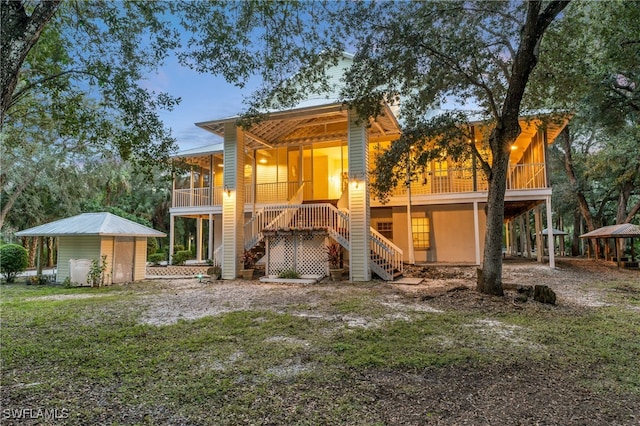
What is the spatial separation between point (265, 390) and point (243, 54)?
5.56 m

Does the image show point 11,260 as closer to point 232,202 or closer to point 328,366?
point 232,202

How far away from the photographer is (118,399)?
10.1ft

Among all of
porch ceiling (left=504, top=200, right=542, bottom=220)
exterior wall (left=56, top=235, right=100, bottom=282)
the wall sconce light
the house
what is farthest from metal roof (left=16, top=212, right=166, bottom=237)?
porch ceiling (left=504, top=200, right=542, bottom=220)

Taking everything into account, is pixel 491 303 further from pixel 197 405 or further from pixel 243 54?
pixel 243 54

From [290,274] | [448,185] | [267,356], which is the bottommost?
[267,356]

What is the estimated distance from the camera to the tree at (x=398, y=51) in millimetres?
6148

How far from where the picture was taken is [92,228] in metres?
11.3

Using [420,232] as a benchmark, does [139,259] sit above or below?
below

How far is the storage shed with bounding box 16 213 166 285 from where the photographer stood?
36.7ft

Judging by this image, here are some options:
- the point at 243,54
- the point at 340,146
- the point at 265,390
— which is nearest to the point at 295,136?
the point at 340,146

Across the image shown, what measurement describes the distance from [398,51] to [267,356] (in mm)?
6754

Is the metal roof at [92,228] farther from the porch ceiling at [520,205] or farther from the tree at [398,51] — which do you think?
the porch ceiling at [520,205]

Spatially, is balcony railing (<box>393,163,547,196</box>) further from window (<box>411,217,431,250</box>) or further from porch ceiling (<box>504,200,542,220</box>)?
window (<box>411,217,431,250</box>)
